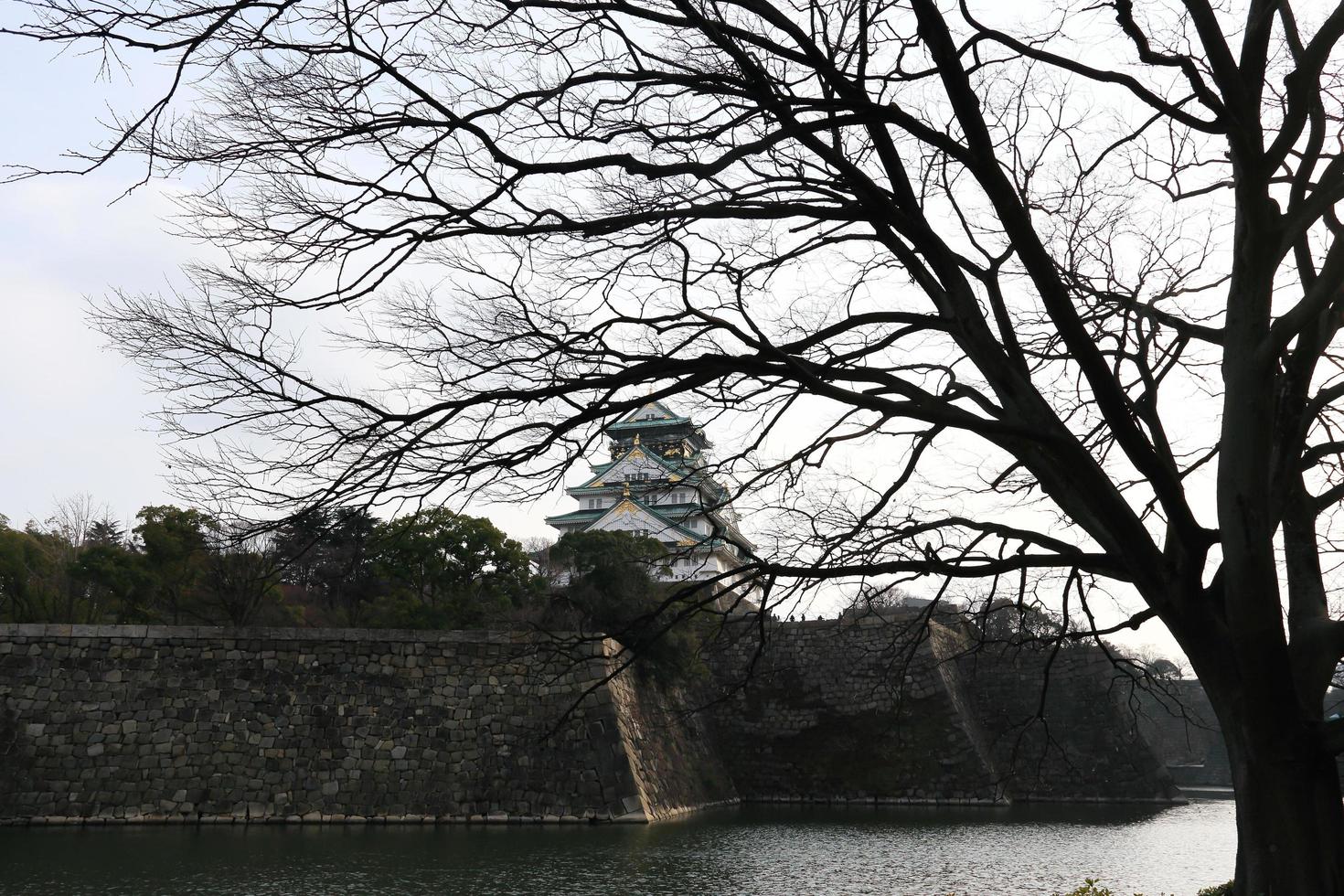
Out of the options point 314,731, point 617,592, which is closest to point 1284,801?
point 314,731

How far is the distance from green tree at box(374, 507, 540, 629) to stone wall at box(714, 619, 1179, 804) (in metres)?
5.17

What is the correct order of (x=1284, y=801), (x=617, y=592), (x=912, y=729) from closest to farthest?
(x=1284, y=801), (x=617, y=592), (x=912, y=729)

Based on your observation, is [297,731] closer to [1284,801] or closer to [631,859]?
[631,859]

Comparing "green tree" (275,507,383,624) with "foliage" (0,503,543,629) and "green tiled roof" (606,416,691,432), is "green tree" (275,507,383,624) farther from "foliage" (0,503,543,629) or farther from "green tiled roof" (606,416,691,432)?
"green tiled roof" (606,416,691,432)

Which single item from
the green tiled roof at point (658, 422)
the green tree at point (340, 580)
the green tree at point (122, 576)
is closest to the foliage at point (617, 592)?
the green tree at point (340, 580)

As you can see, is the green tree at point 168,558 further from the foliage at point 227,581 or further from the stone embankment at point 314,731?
the stone embankment at point 314,731

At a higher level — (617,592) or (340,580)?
(617,592)

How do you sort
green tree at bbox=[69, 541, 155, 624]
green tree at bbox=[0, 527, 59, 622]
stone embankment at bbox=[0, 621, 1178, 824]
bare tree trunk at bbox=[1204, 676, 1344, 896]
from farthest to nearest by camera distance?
green tree at bbox=[0, 527, 59, 622] < green tree at bbox=[69, 541, 155, 624] < stone embankment at bbox=[0, 621, 1178, 824] < bare tree trunk at bbox=[1204, 676, 1344, 896]

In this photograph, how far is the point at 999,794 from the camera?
2114cm

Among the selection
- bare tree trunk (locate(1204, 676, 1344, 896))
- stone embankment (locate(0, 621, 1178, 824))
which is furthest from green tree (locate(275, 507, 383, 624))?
bare tree trunk (locate(1204, 676, 1344, 896))

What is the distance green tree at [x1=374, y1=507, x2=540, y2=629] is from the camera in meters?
19.5

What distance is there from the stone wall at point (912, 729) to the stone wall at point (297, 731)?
632cm

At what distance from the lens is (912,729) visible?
73.0ft

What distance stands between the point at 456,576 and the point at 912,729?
32.4 feet
